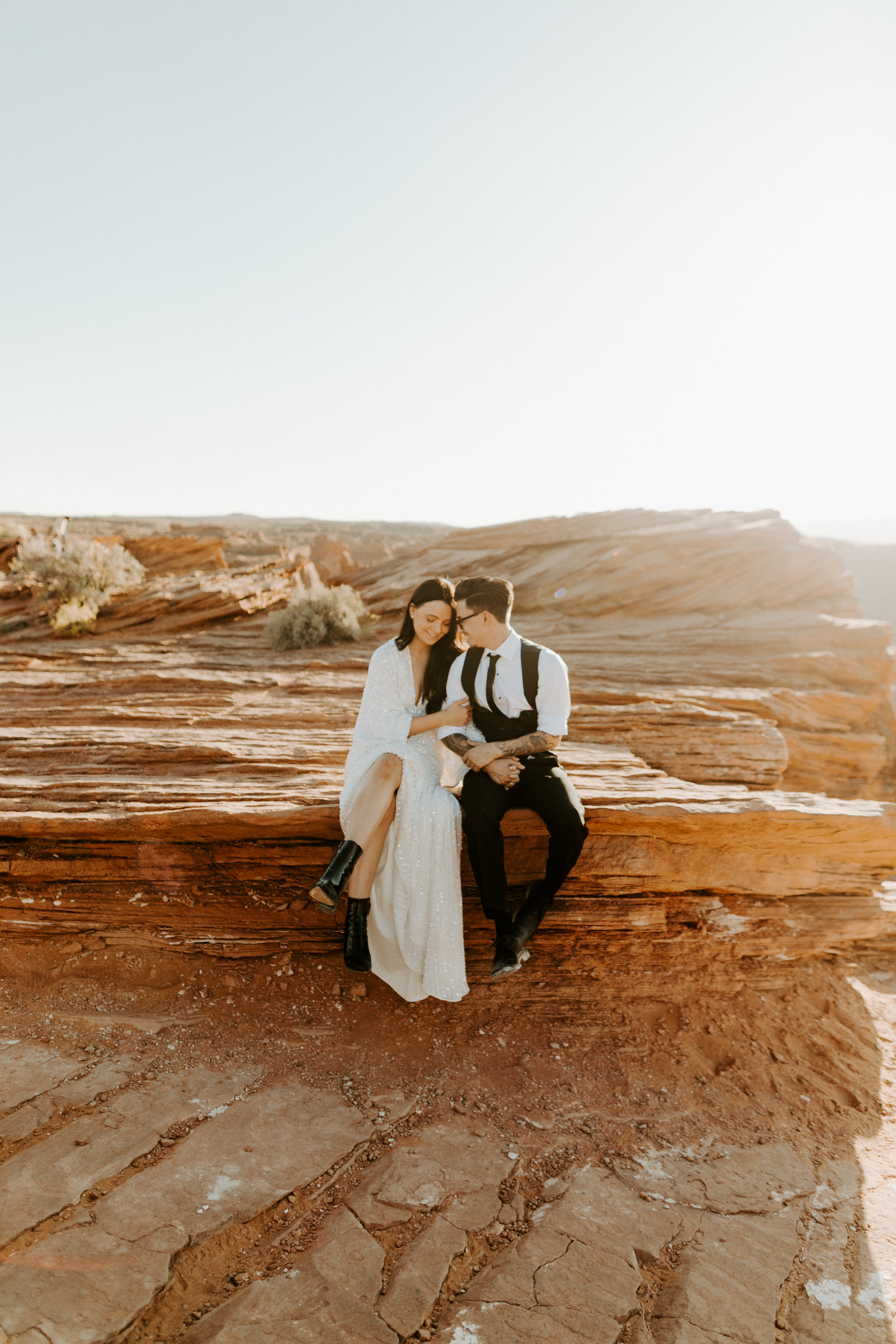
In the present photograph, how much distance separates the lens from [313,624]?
11672mm

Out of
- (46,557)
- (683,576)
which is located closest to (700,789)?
(683,576)

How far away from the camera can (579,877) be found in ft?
18.2

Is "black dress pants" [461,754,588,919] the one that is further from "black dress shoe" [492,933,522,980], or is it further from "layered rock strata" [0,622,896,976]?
"layered rock strata" [0,622,896,976]

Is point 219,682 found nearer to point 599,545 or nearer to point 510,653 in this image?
point 510,653

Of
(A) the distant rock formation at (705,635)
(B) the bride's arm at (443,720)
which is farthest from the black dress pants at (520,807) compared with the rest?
(A) the distant rock formation at (705,635)

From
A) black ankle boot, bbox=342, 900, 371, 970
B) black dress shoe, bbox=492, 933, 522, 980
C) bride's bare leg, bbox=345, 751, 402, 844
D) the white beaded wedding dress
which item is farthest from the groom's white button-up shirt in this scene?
black dress shoe, bbox=492, 933, 522, 980

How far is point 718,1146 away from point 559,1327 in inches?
71.6

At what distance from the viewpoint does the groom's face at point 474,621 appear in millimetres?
5168

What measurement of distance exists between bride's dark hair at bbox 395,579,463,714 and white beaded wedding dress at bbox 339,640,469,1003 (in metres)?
0.27

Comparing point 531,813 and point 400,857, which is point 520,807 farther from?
point 400,857

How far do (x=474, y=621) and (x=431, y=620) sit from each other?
0.30 meters

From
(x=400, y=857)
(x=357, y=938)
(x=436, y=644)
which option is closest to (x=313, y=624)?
(x=436, y=644)

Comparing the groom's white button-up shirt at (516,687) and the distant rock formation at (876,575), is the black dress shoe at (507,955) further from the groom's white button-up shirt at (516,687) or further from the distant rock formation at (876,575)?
the distant rock formation at (876,575)

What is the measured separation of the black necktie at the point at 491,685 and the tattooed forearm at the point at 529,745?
10.6 inches
